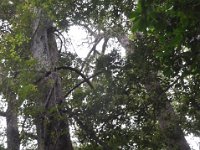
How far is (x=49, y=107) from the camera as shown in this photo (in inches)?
308

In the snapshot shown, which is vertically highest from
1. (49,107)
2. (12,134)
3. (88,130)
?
(12,134)

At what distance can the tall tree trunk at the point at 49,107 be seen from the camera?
710cm

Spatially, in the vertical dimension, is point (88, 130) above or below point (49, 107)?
below

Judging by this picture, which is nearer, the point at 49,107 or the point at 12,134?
the point at 49,107

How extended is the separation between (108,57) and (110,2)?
5.59 feet

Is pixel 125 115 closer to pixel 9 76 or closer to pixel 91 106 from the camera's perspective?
pixel 91 106

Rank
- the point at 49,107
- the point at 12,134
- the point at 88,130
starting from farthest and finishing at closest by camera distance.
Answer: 1. the point at 12,134
2. the point at 49,107
3. the point at 88,130

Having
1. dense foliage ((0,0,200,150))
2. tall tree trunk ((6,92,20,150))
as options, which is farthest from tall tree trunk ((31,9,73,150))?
tall tree trunk ((6,92,20,150))

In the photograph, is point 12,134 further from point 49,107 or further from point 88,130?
point 88,130

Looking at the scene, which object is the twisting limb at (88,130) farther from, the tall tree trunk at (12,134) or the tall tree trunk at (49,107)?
the tall tree trunk at (12,134)

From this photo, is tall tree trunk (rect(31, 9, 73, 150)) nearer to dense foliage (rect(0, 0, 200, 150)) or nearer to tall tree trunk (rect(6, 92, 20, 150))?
dense foliage (rect(0, 0, 200, 150))

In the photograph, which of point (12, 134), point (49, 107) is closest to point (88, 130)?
point (49, 107)

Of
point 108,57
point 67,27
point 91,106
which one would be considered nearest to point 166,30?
point 91,106

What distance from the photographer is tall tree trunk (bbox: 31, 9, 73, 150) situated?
7102 mm
